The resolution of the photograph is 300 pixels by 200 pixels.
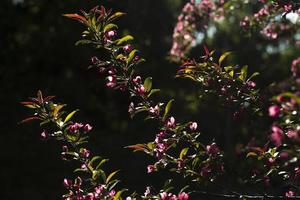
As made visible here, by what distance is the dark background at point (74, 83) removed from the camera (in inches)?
398

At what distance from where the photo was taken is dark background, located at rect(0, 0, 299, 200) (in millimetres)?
10102

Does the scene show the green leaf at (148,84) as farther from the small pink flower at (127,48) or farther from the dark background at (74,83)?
the dark background at (74,83)

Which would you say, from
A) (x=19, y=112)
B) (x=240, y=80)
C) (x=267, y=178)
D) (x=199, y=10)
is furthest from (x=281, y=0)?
(x=19, y=112)

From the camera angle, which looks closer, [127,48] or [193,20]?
[127,48]

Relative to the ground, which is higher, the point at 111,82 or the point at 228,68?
the point at 228,68

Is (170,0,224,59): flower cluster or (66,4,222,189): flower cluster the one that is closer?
(66,4,222,189): flower cluster

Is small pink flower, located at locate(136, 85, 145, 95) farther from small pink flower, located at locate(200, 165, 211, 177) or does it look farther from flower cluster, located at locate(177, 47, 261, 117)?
small pink flower, located at locate(200, 165, 211, 177)

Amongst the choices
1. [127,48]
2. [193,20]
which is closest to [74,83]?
[193,20]

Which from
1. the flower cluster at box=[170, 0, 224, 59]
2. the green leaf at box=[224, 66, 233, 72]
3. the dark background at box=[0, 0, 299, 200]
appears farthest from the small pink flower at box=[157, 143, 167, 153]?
the dark background at box=[0, 0, 299, 200]

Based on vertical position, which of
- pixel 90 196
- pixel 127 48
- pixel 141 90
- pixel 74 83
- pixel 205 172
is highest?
pixel 74 83

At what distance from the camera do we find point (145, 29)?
553 inches

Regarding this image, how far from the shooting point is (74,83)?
12609mm

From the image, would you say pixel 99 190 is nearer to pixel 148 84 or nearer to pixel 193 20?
pixel 148 84

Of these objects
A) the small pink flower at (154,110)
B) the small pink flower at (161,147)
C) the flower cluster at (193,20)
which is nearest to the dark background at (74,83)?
the flower cluster at (193,20)
